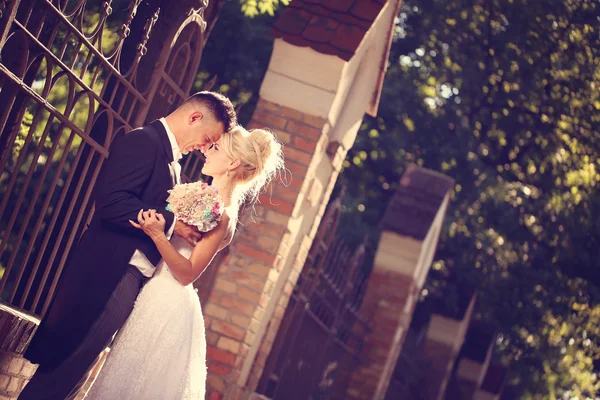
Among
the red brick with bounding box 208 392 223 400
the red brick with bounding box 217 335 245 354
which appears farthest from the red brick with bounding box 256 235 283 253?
the red brick with bounding box 208 392 223 400

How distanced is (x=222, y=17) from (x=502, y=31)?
6.91 meters

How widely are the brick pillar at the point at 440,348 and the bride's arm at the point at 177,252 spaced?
9.35 m

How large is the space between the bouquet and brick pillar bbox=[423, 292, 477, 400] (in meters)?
9.51

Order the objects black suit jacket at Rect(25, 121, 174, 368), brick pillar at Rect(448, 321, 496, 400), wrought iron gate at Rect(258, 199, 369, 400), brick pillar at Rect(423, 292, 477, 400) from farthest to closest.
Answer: brick pillar at Rect(448, 321, 496, 400) → brick pillar at Rect(423, 292, 477, 400) → wrought iron gate at Rect(258, 199, 369, 400) → black suit jacket at Rect(25, 121, 174, 368)

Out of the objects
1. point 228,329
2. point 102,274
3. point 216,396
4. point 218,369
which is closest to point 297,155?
point 228,329

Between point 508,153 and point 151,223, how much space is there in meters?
13.2

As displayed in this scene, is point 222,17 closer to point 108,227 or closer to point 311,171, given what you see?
point 311,171

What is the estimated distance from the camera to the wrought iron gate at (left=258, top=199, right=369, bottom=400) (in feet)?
24.8

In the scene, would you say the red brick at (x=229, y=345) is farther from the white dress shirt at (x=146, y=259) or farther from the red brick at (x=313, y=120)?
the white dress shirt at (x=146, y=259)

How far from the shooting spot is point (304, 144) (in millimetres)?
6359

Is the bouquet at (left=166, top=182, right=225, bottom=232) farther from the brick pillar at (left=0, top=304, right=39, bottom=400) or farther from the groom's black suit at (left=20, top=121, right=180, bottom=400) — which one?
the brick pillar at (left=0, top=304, right=39, bottom=400)

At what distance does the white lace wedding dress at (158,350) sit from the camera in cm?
362

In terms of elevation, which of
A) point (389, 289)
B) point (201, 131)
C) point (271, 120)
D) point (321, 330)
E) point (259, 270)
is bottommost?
point (321, 330)

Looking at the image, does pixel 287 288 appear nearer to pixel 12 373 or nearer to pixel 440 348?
pixel 12 373
